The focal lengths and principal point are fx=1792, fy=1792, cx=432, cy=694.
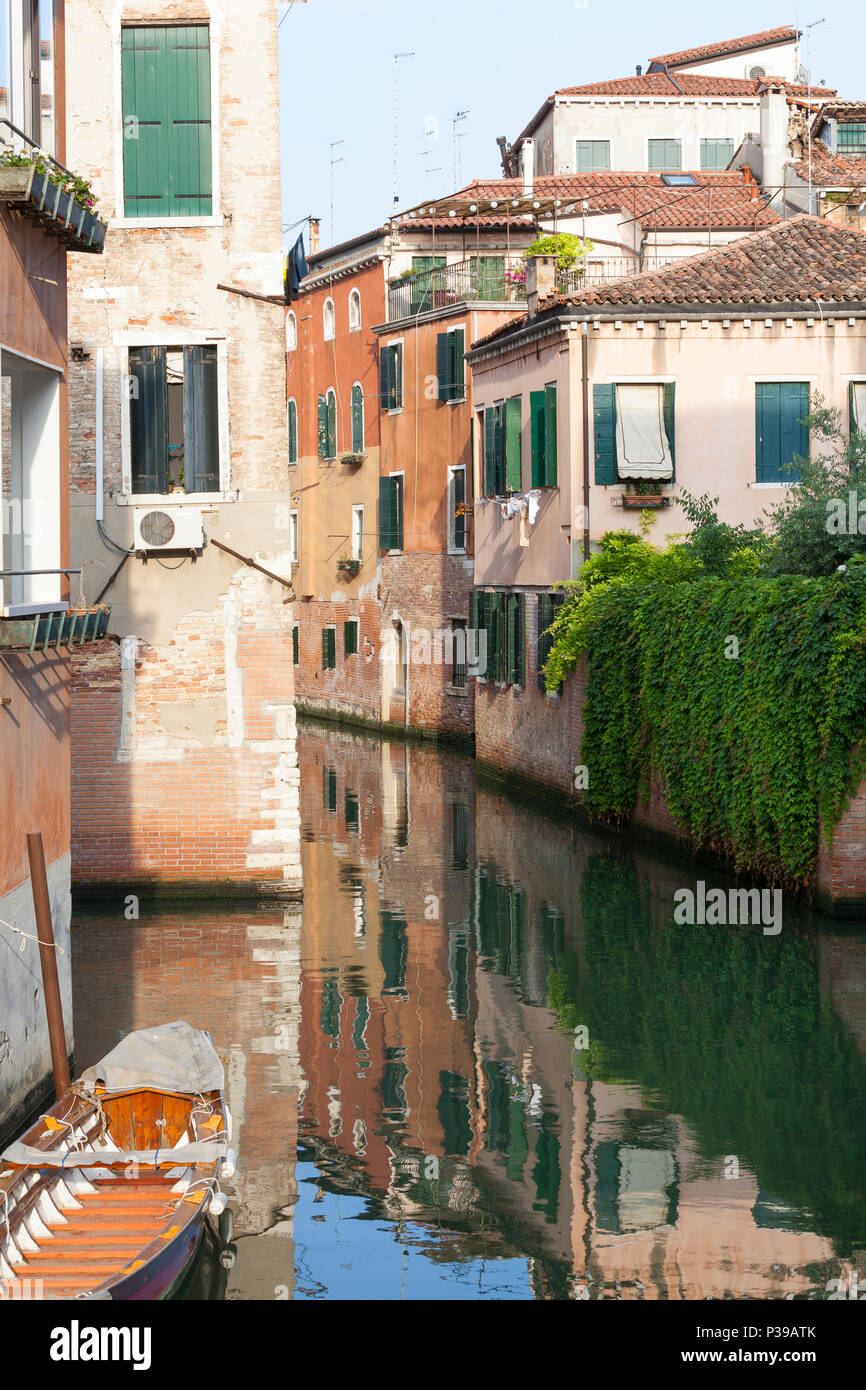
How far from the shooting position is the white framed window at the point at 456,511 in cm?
3422

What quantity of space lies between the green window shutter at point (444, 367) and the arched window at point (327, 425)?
7.56m

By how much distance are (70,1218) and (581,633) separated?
→ 1686 centimetres

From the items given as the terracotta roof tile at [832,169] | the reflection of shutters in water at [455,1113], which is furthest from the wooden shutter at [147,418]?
the terracotta roof tile at [832,169]

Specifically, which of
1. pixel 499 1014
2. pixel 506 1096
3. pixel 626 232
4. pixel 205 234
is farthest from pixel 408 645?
pixel 506 1096

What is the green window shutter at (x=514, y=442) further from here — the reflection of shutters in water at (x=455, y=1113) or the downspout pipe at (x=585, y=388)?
the reflection of shutters in water at (x=455, y=1113)

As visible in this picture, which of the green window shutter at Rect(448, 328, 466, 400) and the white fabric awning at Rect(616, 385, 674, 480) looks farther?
the green window shutter at Rect(448, 328, 466, 400)

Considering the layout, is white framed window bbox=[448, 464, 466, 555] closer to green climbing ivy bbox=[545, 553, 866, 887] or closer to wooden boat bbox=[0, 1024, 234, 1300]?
green climbing ivy bbox=[545, 553, 866, 887]

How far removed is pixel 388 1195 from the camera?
9.51 m

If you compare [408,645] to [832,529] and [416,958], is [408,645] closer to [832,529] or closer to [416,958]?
[832,529]

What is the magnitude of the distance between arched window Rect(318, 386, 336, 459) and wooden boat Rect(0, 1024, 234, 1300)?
33.1m

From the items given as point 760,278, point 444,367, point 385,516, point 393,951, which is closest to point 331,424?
point 385,516

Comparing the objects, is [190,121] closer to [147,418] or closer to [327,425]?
[147,418]

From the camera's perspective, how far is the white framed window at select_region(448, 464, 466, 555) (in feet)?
112

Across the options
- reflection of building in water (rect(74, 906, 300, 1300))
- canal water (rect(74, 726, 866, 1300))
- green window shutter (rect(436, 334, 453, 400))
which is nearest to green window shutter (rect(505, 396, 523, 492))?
green window shutter (rect(436, 334, 453, 400))
